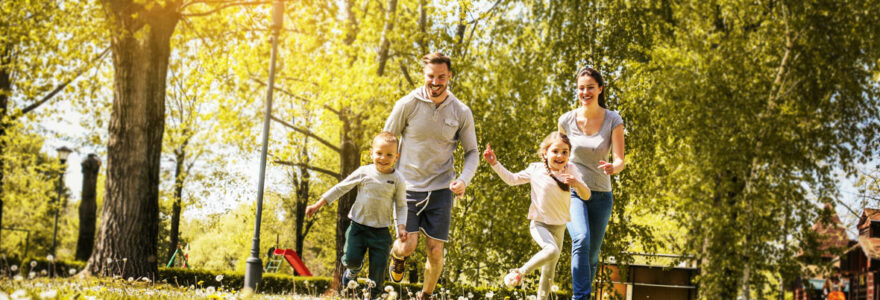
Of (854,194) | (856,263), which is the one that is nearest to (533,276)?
(854,194)

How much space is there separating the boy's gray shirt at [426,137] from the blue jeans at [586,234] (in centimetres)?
106

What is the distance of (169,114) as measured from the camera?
100 feet

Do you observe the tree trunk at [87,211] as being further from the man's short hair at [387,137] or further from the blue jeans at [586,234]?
the blue jeans at [586,234]

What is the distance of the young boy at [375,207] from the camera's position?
239 inches

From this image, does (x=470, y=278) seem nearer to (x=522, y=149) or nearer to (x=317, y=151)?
(x=522, y=149)

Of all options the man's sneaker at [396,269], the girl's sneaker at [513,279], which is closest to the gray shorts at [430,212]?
the man's sneaker at [396,269]

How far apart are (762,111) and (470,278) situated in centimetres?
896

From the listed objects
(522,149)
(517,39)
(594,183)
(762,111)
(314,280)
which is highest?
(517,39)

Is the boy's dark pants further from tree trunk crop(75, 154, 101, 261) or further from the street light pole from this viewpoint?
tree trunk crop(75, 154, 101, 261)

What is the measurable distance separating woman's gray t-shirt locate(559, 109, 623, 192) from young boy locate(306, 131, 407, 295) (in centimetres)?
168

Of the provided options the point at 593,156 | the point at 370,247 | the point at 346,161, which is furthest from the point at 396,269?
the point at 346,161

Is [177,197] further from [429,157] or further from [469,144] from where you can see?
[429,157]

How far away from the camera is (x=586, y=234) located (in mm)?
6188

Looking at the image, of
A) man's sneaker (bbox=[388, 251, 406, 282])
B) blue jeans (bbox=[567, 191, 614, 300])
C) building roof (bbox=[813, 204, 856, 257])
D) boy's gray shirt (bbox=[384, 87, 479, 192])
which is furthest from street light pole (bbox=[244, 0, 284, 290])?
building roof (bbox=[813, 204, 856, 257])
